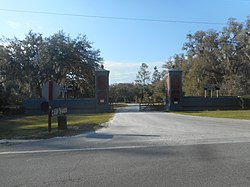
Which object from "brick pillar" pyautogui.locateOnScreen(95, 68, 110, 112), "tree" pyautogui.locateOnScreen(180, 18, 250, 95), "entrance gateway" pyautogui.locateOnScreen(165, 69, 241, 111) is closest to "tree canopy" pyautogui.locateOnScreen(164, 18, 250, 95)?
"tree" pyautogui.locateOnScreen(180, 18, 250, 95)

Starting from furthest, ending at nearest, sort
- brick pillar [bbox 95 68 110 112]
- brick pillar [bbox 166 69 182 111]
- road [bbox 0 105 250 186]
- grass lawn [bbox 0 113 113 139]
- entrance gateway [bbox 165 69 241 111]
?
entrance gateway [bbox 165 69 241 111] → brick pillar [bbox 166 69 182 111] → brick pillar [bbox 95 68 110 112] → grass lawn [bbox 0 113 113 139] → road [bbox 0 105 250 186]

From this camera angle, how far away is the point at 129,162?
8.66m

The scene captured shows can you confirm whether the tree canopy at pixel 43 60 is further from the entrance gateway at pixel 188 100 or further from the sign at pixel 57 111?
the sign at pixel 57 111

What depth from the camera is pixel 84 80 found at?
6053 centimetres

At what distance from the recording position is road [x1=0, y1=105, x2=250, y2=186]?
22.4ft

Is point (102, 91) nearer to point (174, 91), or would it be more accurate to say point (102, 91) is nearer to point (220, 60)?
point (174, 91)

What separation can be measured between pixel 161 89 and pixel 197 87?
1814cm

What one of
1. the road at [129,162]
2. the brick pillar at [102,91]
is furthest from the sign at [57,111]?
the brick pillar at [102,91]

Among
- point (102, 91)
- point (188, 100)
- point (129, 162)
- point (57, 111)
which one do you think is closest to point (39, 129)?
point (57, 111)

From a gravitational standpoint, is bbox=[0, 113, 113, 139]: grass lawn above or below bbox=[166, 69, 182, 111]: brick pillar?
below

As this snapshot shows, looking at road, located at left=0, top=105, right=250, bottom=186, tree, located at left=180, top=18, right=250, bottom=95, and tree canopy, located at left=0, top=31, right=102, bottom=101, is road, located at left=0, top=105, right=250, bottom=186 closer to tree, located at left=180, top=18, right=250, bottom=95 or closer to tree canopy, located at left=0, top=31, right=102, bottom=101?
tree canopy, located at left=0, top=31, right=102, bottom=101

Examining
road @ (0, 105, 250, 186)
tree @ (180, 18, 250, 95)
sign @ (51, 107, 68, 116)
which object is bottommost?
road @ (0, 105, 250, 186)

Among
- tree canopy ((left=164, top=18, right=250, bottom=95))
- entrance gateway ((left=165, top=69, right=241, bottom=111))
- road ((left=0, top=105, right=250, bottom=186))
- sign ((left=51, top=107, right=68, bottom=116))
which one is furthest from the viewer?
tree canopy ((left=164, top=18, right=250, bottom=95))

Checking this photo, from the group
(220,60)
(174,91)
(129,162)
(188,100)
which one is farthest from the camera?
(220,60)
